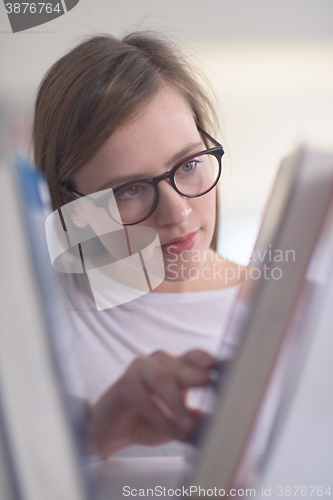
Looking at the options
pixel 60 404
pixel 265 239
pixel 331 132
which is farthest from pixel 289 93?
pixel 60 404

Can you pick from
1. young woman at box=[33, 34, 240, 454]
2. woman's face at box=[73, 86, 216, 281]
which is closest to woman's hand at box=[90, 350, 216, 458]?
young woman at box=[33, 34, 240, 454]

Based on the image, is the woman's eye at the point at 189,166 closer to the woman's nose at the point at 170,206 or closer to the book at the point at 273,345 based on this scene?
the woman's nose at the point at 170,206

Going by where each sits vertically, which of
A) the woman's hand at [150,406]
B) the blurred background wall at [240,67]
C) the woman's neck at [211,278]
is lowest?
the woman's hand at [150,406]

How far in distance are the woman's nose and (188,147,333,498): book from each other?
14 cm

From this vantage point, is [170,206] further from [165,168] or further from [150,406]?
[150,406]

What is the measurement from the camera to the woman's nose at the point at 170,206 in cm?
36

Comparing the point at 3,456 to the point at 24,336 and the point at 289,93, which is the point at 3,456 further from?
the point at 289,93

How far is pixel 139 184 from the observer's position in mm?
362

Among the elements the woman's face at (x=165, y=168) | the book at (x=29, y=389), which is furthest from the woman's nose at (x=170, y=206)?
the book at (x=29, y=389)

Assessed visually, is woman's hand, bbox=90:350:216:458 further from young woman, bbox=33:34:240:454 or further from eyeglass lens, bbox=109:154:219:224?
eyeglass lens, bbox=109:154:219:224

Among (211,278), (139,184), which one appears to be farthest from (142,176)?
(211,278)

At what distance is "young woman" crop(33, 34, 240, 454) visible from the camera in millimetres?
354

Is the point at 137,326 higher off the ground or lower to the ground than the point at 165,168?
lower

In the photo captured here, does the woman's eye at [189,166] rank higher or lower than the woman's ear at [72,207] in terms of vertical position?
higher
